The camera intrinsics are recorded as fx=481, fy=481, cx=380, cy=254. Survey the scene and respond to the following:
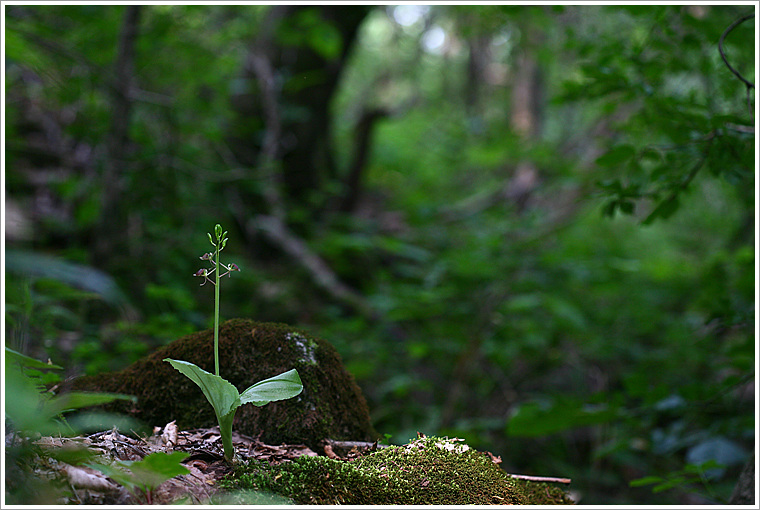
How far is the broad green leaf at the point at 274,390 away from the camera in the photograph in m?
1.15

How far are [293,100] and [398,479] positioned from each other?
19.5ft

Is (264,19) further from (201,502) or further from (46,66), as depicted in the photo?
(201,502)

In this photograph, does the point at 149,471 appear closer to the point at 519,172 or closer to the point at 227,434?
the point at 227,434

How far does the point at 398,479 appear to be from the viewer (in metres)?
1.29

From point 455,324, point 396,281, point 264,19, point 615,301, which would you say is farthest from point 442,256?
point 264,19

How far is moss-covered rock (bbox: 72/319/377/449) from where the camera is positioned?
1472 mm

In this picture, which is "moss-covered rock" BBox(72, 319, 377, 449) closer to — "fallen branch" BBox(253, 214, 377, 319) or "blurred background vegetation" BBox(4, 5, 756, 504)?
"blurred background vegetation" BBox(4, 5, 756, 504)

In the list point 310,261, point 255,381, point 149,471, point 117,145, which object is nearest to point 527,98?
point 310,261

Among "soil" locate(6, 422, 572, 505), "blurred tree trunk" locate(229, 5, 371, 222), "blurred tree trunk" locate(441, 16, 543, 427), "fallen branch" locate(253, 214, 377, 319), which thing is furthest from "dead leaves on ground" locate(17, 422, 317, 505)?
"blurred tree trunk" locate(229, 5, 371, 222)

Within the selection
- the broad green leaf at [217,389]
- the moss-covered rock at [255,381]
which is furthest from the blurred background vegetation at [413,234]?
the broad green leaf at [217,389]

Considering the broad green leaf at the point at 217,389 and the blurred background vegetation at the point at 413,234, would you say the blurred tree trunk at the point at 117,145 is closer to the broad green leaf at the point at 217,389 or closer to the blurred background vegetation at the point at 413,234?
the blurred background vegetation at the point at 413,234

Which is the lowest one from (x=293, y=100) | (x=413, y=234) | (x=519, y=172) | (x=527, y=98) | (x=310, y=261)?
(x=310, y=261)

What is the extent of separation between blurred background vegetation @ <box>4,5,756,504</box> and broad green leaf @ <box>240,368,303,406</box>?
42.4 inches

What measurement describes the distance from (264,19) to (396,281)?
13.7 feet
